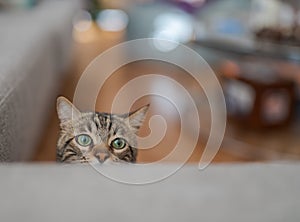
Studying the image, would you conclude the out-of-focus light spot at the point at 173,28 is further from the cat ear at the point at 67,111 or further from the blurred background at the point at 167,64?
the cat ear at the point at 67,111

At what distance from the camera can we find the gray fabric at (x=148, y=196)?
0.42 m

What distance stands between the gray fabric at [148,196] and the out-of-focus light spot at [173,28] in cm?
216

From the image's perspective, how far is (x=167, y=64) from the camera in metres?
1.58

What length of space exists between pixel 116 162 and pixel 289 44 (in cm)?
183

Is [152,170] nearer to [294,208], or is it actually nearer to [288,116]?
[294,208]

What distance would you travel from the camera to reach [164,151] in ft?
2.60

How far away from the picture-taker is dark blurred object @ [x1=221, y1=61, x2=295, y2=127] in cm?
215

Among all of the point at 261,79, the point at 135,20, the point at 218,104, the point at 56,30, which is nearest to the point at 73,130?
the point at 56,30

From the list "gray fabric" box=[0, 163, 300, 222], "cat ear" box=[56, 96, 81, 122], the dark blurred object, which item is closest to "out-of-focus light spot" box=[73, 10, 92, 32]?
the dark blurred object

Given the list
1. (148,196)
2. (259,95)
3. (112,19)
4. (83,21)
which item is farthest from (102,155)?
(112,19)

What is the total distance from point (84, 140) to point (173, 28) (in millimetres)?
2479

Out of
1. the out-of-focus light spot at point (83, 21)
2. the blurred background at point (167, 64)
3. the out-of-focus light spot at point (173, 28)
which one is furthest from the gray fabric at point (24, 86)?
the out-of-focus light spot at point (173, 28)

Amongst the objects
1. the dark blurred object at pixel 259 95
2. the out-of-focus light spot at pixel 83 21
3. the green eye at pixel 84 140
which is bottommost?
the green eye at pixel 84 140

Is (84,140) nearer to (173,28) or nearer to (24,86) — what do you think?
(24,86)
